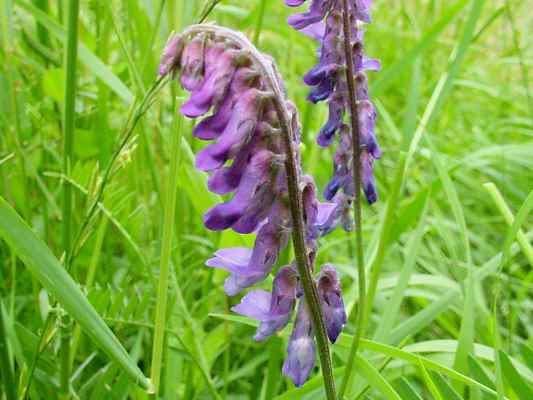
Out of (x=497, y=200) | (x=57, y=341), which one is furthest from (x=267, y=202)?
(x=57, y=341)

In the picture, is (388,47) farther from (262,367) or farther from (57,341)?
(57,341)

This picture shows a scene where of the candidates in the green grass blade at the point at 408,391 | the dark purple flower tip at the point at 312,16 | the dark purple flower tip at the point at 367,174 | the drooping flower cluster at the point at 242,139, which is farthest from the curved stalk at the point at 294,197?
the dark purple flower tip at the point at 367,174

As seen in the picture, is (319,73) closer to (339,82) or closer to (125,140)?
(339,82)

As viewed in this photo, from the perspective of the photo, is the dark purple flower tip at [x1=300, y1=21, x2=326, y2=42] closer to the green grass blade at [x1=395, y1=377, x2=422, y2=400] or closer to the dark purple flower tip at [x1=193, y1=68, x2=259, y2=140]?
the dark purple flower tip at [x1=193, y1=68, x2=259, y2=140]

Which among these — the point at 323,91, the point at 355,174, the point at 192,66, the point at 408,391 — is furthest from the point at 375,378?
the point at 192,66

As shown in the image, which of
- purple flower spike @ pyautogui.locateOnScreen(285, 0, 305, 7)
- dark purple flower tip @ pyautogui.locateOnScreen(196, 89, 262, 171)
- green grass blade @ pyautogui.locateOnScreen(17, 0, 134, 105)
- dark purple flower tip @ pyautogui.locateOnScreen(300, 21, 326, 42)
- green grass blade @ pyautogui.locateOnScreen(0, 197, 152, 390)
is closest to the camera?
dark purple flower tip @ pyautogui.locateOnScreen(196, 89, 262, 171)

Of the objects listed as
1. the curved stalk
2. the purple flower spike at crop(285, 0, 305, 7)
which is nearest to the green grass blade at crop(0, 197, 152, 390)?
the curved stalk
